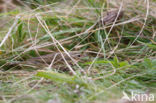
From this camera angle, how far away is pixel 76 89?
3.30ft

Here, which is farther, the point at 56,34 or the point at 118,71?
the point at 56,34

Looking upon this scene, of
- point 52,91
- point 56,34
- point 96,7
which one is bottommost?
point 52,91

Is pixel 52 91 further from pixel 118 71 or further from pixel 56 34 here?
pixel 56 34

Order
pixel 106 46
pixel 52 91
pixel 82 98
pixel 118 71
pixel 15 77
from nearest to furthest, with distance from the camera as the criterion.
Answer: pixel 82 98, pixel 52 91, pixel 118 71, pixel 15 77, pixel 106 46

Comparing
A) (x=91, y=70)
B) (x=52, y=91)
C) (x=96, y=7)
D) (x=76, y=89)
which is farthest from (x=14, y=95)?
(x=96, y=7)

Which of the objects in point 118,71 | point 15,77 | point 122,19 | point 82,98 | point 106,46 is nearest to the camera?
point 82,98

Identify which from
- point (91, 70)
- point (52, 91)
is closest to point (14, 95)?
point (52, 91)

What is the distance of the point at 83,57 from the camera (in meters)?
1.42

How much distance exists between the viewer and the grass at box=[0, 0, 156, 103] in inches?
40.2

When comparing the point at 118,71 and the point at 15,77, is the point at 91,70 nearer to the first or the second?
the point at 118,71

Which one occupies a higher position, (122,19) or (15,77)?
(122,19)

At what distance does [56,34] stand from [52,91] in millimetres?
557

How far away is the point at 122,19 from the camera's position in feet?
5.30

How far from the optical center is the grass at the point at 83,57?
1.02 metres
